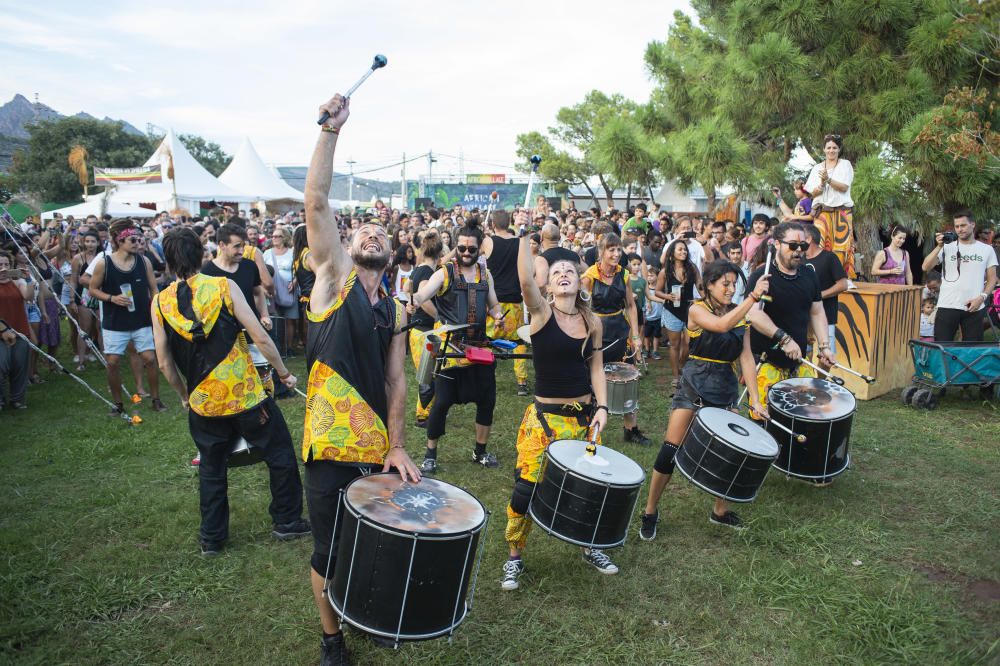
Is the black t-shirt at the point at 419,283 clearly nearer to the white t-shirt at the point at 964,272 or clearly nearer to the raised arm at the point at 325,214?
the raised arm at the point at 325,214

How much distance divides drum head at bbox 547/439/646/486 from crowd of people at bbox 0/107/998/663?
19 cm

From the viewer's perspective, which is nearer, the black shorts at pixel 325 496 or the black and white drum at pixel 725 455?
the black shorts at pixel 325 496

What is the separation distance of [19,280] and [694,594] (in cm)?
880

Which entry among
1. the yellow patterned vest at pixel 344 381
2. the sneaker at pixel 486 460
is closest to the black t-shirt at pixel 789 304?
Answer: the sneaker at pixel 486 460

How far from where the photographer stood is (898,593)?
4125 millimetres

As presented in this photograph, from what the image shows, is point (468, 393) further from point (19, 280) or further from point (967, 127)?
point (967, 127)

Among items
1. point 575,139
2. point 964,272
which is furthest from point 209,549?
point 575,139

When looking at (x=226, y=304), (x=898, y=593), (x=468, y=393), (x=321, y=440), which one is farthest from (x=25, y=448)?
(x=898, y=593)

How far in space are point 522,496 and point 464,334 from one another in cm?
235

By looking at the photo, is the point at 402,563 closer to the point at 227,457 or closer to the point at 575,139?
the point at 227,457

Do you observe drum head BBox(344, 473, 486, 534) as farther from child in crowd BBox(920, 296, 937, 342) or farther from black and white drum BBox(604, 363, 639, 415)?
child in crowd BBox(920, 296, 937, 342)

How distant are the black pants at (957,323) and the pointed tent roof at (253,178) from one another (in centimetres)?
2968

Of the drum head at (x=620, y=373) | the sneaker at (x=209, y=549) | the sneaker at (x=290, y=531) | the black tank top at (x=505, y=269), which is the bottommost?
the sneaker at (x=209, y=549)

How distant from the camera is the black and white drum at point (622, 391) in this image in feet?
21.9
